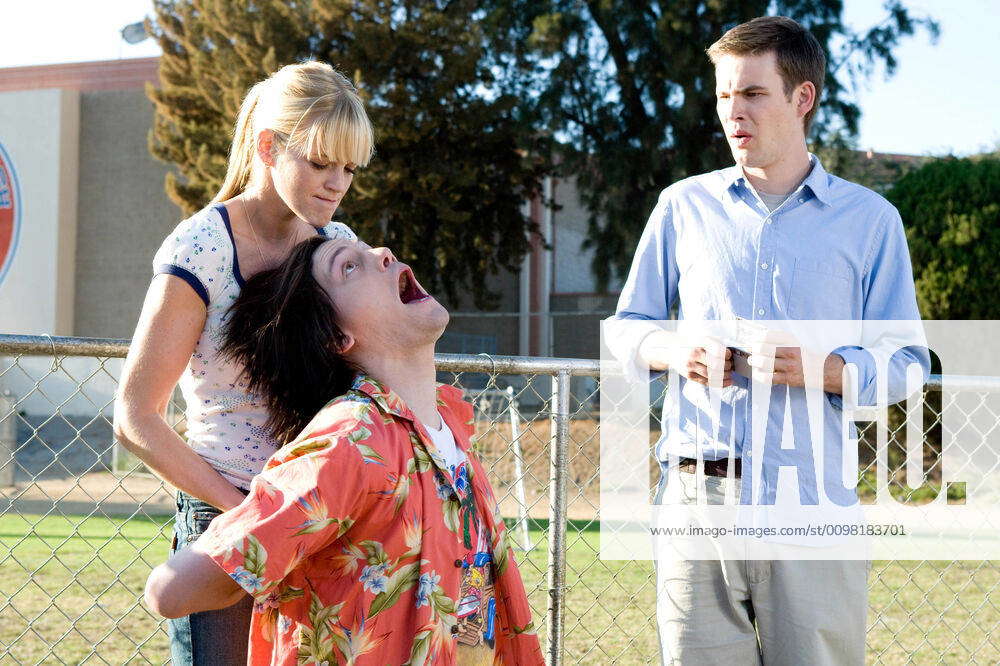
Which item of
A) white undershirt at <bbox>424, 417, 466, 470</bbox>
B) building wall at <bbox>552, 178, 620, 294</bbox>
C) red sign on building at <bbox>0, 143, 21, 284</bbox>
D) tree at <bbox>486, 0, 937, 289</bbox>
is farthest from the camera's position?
building wall at <bbox>552, 178, 620, 294</bbox>

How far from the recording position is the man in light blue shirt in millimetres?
2180

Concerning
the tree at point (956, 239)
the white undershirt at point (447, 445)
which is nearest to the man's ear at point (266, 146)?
the white undershirt at point (447, 445)

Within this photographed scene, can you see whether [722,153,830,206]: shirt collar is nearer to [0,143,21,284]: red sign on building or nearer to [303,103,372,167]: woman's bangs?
[303,103,372,167]: woman's bangs

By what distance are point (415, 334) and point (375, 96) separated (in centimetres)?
1747

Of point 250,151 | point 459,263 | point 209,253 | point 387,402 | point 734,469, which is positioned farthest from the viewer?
point 459,263

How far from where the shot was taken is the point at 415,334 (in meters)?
1.87

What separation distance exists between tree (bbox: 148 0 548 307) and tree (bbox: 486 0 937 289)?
896mm

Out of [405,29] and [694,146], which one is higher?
[405,29]

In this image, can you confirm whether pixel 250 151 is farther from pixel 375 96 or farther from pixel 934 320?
pixel 375 96

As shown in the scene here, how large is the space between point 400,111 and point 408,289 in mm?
17116

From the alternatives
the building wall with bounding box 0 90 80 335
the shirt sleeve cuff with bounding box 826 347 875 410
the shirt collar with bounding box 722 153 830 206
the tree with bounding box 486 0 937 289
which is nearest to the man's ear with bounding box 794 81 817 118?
the shirt collar with bounding box 722 153 830 206

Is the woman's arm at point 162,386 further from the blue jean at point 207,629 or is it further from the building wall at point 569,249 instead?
the building wall at point 569,249

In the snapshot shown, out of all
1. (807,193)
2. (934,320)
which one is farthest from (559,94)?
(807,193)

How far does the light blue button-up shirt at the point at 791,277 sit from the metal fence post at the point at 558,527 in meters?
0.45
